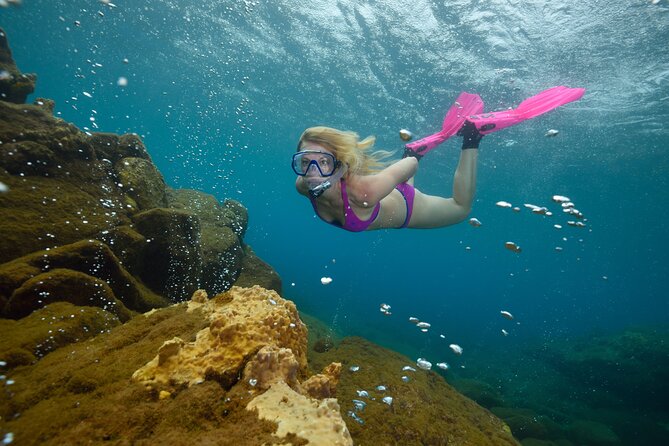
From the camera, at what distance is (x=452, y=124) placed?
7.55 m

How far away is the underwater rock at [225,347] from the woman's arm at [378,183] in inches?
95.6

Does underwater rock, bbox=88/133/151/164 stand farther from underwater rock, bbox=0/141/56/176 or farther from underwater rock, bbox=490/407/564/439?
underwater rock, bbox=490/407/564/439

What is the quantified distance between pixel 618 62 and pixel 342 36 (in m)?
14.7

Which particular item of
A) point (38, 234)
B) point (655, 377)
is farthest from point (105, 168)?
point (655, 377)

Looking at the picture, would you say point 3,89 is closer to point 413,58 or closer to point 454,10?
point 454,10

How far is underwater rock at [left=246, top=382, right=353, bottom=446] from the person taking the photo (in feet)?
5.52

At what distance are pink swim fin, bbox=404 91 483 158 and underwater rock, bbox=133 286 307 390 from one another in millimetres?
5210

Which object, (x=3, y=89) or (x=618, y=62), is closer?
(x=3, y=89)

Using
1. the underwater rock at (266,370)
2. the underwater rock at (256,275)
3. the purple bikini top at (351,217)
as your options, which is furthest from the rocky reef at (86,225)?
the purple bikini top at (351,217)

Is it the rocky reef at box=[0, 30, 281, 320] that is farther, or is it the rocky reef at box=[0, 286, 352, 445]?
the rocky reef at box=[0, 30, 281, 320]

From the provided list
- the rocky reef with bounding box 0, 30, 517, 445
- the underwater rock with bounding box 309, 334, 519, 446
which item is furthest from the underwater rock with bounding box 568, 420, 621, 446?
the rocky reef with bounding box 0, 30, 517, 445

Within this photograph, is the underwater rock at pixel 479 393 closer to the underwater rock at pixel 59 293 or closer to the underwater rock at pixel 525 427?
the underwater rock at pixel 525 427

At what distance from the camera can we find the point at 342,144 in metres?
4.80

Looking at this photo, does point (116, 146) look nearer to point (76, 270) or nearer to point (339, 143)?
point (76, 270)
